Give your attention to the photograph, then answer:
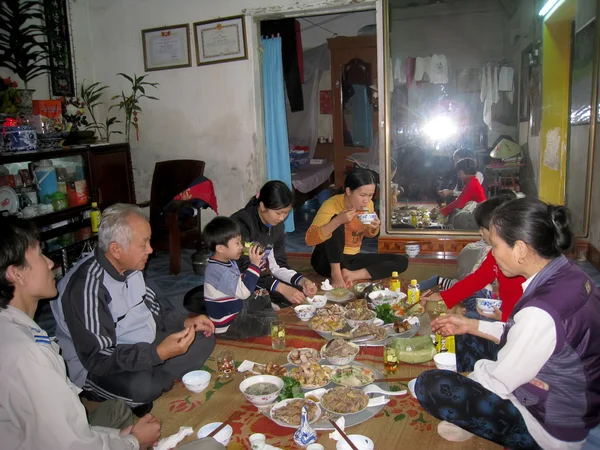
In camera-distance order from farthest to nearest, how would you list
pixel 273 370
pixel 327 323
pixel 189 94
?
pixel 189 94
pixel 327 323
pixel 273 370

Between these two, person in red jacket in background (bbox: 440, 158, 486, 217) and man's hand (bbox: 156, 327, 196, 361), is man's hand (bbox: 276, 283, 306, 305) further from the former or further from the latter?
person in red jacket in background (bbox: 440, 158, 486, 217)

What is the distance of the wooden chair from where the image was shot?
15.5 ft

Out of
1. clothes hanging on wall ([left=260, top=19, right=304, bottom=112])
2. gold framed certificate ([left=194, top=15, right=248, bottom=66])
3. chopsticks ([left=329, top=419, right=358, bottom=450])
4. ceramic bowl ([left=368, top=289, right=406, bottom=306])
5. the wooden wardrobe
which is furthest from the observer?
the wooden wardrobe

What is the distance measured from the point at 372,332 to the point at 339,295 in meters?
0.71

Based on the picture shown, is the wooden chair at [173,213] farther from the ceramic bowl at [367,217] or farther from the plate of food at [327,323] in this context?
the plate of food at [327,323]

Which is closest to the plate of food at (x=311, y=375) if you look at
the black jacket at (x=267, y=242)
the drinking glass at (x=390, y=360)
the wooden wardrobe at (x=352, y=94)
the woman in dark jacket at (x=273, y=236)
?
the drinking glass at (x=390, y=360)

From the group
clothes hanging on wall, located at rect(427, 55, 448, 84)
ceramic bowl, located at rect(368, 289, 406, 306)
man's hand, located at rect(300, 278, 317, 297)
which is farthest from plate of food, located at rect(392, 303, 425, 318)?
clothes hanging on wall, located at rect(427, 55, 448, 84)

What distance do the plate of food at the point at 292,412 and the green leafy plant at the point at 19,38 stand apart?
4.20 meters

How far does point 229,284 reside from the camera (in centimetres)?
279

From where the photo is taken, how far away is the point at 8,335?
1.36 m

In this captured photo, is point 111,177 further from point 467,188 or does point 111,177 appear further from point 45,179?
point 467,188

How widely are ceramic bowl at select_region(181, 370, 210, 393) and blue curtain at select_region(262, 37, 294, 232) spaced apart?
3.53 metres

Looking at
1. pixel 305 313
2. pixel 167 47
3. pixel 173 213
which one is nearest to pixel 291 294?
pixel 305 313

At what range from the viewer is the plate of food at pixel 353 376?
6.93 feet
